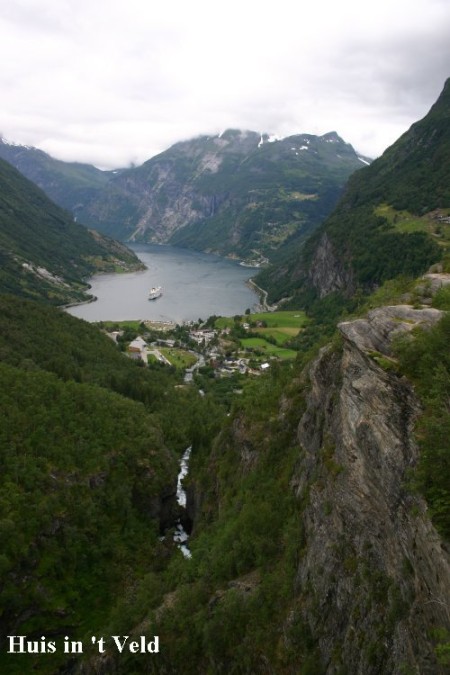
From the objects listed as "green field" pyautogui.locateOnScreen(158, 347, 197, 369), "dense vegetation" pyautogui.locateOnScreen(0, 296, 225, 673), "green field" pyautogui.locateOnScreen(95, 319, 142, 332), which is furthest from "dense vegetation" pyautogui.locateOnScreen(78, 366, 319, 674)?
"green field" pyautogui.locateOnScreen(95, 319, 142, 332)

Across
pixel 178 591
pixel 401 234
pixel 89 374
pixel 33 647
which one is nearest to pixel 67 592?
pixel 33 647

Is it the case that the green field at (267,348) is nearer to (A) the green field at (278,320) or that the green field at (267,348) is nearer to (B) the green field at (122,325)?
(A) the green field at (278,320)

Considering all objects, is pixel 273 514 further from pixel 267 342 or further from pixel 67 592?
pixel 267 342

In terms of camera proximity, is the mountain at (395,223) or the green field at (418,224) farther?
the mountain at (395,223)

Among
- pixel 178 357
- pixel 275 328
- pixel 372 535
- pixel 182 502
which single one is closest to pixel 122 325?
pixel 178 357

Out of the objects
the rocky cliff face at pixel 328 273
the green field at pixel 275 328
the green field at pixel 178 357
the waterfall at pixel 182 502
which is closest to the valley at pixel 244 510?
the waterfall at pixel 182 502

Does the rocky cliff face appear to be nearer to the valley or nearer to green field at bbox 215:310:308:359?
green field at bbox 215:310:308:359
